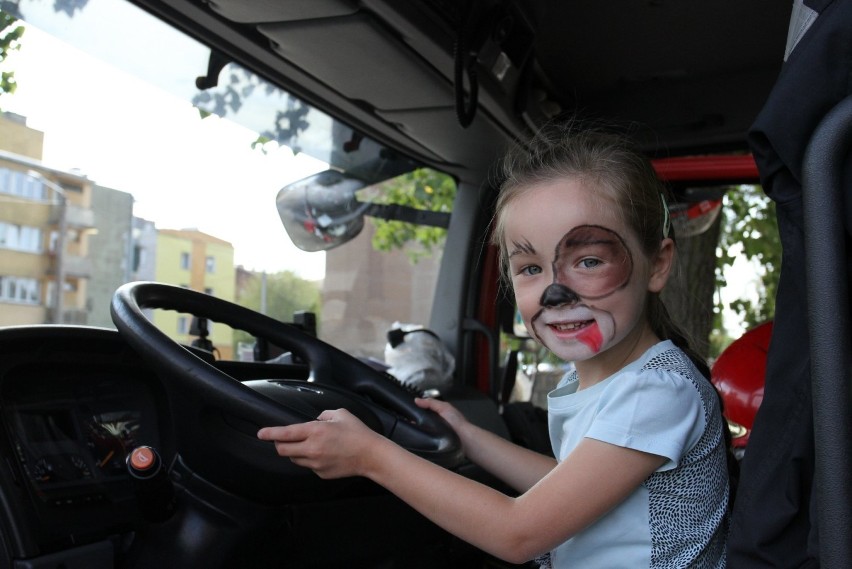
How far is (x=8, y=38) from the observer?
1.83 metres

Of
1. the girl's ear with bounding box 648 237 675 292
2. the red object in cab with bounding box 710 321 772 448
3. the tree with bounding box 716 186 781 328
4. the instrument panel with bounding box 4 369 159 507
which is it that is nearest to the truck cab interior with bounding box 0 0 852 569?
the instrument panel with bounding box 4 369 159 507

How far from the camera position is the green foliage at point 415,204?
3.04 metres

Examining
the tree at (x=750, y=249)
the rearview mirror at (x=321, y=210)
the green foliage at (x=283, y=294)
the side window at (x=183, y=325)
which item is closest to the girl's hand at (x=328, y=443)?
the side window at (x=183, y=325)

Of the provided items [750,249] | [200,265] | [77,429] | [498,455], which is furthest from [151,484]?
[750,249]

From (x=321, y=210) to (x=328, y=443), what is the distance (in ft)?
5.42

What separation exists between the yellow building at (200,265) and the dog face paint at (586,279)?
1.17 meters

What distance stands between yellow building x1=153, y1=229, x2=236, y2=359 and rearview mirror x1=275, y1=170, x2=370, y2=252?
25 cm

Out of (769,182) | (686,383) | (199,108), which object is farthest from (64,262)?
(769,182)

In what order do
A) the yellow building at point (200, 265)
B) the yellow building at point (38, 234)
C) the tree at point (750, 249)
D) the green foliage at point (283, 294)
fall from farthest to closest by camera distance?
the tree at point (750, 249) → the green foliage at point (283, 294) → the yellow building at point (200, 265) → the yellow building at point (38, 234)

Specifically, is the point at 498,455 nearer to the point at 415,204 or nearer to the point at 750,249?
the point at 415,204

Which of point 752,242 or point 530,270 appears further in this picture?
point 752,242

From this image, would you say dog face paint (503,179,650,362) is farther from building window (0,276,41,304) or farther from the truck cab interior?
building window (0,276,41,304)

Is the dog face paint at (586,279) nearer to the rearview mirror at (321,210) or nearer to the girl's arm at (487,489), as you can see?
the girl's arm at (487,489)

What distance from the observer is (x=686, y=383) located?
1.27 metres
